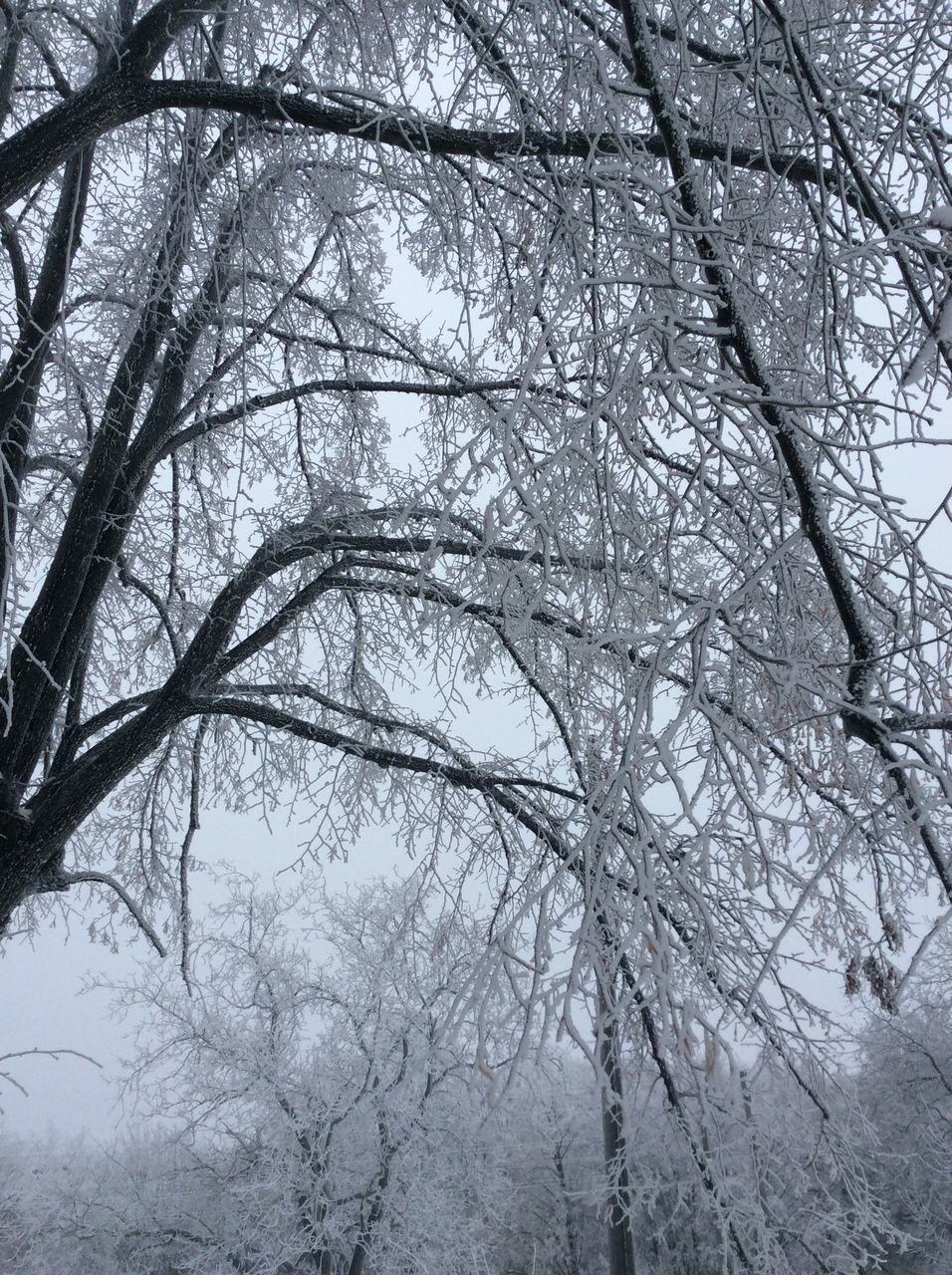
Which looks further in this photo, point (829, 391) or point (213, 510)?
point (213, 510)

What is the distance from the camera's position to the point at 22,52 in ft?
10.8

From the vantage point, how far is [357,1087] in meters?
7.76

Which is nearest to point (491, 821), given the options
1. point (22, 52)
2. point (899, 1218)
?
point (22, 52)

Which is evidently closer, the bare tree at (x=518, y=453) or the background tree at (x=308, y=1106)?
the bare tree at (x=518, y=453)

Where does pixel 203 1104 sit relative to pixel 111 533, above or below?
below

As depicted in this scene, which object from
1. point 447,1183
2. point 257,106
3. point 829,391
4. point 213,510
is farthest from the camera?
point 447,1183

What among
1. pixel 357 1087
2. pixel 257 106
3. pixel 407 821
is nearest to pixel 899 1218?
pixel 357 1087

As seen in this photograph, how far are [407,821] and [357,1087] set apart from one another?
205 inches

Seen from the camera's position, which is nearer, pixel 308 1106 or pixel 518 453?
pixel 518 453

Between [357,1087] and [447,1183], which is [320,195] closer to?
[357,1087]

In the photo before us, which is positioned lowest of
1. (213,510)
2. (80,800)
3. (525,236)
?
(80,800)

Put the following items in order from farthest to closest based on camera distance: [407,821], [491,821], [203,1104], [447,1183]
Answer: [447,1183] → [203,1104] → [407,821] → [491,821]

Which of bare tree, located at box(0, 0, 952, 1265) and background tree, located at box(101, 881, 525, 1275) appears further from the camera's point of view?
background tree, located at box(101, 881, 525, 1275)

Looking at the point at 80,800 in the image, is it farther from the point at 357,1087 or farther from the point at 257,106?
the point at 357,1087
